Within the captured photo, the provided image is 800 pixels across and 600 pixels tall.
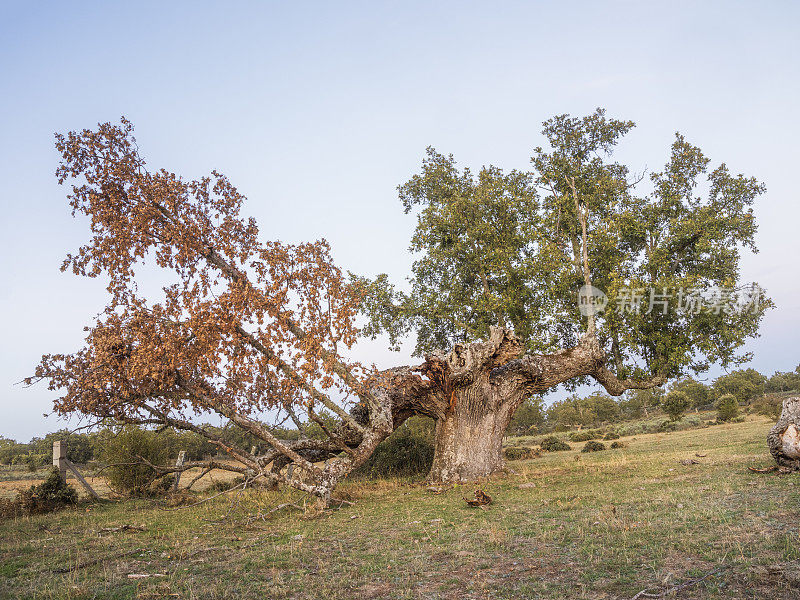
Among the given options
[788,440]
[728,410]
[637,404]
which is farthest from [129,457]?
[637,404]

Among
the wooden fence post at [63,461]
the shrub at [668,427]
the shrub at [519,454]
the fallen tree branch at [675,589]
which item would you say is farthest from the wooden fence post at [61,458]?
the shrub at [668,427]

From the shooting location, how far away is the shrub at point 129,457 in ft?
60.5

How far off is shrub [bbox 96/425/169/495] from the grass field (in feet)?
17.0

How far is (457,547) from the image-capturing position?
24.3 feet

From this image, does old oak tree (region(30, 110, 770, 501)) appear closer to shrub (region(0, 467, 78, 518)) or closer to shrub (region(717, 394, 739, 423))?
shrub (region(0, 467, 78, 518))

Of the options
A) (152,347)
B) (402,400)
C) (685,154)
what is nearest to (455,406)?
(402,400)

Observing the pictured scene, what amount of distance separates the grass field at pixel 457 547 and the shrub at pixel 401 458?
7.36m

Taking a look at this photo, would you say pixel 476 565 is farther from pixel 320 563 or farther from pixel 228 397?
pixel 228 397

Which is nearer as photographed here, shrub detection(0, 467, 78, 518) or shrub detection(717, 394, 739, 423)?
shrub detection(0, 467, 78, 518)

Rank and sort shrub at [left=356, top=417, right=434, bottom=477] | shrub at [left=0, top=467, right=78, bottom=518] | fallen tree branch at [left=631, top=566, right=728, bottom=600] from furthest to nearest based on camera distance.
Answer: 1. shrub at [left=356, top=417, right=434, bottom=477]
2. shrub at [left=0, top=467, right=78, bottom=518]
3. fallen tree branch at [left=631, top=566, right=728, bottom=600]

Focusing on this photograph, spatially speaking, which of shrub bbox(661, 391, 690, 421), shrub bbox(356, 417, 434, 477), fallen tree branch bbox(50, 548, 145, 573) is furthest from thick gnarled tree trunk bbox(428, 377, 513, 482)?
shrub bbox(661, 391, 690, 421)

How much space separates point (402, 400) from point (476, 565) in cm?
1048

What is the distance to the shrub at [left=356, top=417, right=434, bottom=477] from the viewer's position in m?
20.5

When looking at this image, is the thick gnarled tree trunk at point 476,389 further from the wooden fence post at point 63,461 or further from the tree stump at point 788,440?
the wooden fence post at point 63,461
